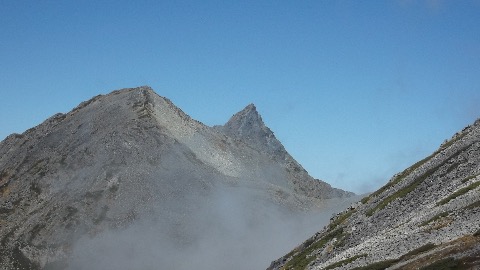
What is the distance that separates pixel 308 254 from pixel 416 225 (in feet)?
89.0

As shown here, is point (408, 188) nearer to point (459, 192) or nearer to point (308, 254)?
point (459, 192)

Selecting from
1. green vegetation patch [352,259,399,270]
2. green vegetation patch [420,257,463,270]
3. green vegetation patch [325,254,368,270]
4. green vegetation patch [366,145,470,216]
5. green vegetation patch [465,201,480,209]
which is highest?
green vegetation patch [366,145,470,216]

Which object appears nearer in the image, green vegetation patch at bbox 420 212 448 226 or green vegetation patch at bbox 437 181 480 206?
green vegetation patch at bbox 420 212 448 226

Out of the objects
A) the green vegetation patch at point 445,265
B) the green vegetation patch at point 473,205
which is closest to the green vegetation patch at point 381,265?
the green vegetation patch at point 445,265

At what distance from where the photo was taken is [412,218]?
74.8m

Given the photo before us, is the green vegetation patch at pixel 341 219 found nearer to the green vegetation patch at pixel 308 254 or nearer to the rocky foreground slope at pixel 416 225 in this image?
the rocky foreground slope at pixel 416 225

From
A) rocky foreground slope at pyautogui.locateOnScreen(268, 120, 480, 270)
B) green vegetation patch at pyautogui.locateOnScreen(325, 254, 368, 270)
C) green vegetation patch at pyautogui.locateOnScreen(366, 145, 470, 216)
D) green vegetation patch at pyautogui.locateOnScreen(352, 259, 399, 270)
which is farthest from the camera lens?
green vegetation patch at pyautogui.locateOnScreen(366, 145, 470, 216)

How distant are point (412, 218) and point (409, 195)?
45.1ft

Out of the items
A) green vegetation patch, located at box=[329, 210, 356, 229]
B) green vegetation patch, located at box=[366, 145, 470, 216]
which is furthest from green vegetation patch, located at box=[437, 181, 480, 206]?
green vegetation patch, located at box=[329, 210, 356, 229]

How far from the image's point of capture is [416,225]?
69375 millimetres

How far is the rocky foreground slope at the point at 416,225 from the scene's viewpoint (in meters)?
53.8

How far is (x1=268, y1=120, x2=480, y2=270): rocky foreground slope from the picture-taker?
5379cm

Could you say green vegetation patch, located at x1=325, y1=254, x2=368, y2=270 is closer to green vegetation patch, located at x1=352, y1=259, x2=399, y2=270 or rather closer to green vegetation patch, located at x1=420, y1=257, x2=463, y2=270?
green vegetation patch, located at x1=352, y1=259, x2=399, y2=270

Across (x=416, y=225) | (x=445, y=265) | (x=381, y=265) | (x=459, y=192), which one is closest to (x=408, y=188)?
(x=459, y=192)
